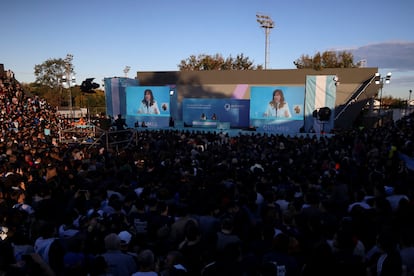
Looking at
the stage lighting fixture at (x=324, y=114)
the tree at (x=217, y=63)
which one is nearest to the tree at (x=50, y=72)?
the tree at (x=217, y=63)

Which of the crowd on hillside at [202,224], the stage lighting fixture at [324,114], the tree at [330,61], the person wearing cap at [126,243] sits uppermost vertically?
the tree at [330,61]

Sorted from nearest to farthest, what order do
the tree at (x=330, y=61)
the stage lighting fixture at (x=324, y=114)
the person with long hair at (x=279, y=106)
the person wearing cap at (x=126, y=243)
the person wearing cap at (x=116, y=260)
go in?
the person wearing cap at (x=116, y=260) < the person wearing cap at (x=126, y=243) < the stage lighting fixture at (x=324, y=114) < the person with long hair at (x=279, y=106) < the tree at (x=330, y=61)

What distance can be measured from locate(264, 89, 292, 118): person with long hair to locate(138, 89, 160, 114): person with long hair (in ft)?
31.8

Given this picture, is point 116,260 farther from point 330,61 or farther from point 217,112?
point 330,61

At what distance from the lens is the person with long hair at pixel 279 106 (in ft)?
73.4

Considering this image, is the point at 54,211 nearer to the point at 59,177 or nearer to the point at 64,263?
the point at 64,263

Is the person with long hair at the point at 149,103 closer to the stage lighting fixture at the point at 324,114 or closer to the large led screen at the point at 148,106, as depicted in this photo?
the large led screen at the point at 148,106

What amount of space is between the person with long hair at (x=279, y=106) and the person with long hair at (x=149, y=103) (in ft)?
31.8

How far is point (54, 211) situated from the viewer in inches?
202

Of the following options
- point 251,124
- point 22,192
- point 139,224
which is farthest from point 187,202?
point 251,124

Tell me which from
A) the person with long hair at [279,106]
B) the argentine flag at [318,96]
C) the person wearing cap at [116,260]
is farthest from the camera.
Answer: the person with long hair at [279,106]

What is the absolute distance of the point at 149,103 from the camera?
26.2m

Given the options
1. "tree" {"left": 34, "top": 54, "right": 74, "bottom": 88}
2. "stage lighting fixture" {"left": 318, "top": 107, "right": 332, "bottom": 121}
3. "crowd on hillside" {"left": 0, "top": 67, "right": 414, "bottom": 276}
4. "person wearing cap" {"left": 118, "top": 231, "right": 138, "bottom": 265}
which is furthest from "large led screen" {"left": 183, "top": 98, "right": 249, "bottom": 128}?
"tree" {"left": 34, "top": 54, "right": 74, "bottom": 88}

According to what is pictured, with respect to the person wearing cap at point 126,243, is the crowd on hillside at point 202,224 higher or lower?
higher
